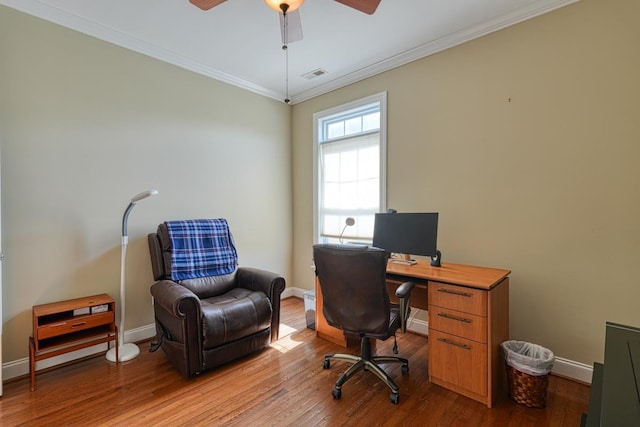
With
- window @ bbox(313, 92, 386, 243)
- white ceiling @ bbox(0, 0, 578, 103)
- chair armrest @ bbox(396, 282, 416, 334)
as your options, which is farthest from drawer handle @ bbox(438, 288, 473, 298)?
white ceiling @ bbox(0, 0, 578, 103)

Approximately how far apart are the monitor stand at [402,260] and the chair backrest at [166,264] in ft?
5.50

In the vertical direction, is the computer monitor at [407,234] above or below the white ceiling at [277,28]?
below

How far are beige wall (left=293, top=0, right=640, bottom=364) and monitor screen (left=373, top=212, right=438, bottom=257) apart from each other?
43cm

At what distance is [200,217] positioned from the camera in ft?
10.6

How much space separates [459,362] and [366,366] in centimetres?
62

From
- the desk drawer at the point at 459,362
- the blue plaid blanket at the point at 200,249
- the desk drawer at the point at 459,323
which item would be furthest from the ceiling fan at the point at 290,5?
the desk drawer at the point at 459,362

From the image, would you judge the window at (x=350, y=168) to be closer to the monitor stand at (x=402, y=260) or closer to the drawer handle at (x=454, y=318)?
the monitor stand at (x=402, y=260)

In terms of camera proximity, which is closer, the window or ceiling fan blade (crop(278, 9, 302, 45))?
ceiling fan blade (crop(278, 9, 302, 45))

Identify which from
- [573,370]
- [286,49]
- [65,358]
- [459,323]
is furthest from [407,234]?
[65,358]

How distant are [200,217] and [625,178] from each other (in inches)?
141

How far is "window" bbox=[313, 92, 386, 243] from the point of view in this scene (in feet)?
10.9

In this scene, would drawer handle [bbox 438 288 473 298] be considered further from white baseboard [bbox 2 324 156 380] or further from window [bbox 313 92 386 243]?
white baseboard [bbox 2 324 156 380]

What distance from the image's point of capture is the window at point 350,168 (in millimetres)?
3311

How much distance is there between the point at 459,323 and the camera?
1.99 meters
